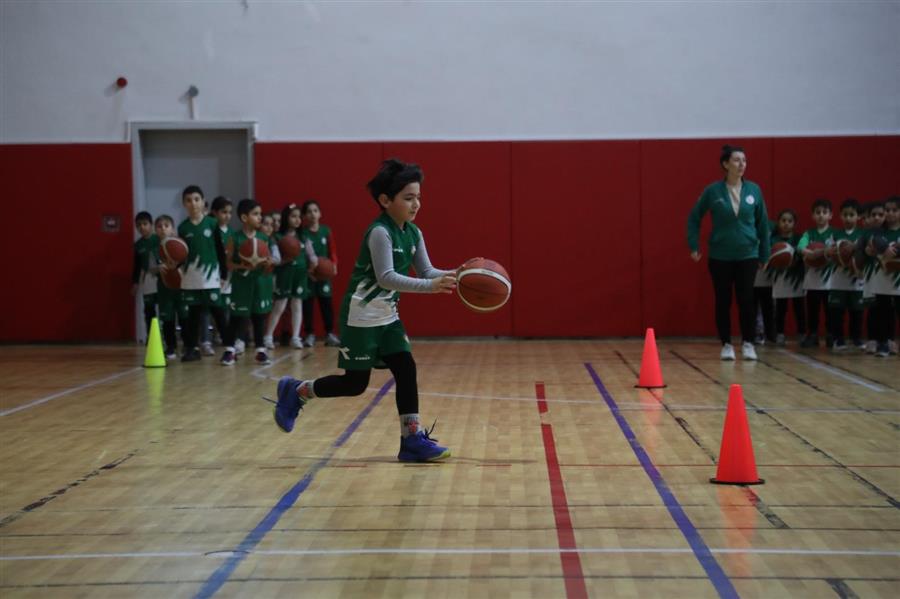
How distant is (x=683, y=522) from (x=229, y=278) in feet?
27.4

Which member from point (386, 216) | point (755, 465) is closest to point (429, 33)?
point (386, 216)

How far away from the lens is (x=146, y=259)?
13445 millimetres

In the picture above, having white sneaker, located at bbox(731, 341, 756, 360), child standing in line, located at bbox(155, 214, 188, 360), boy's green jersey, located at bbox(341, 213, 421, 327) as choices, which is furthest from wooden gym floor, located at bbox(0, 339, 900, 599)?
child standing in line, located at bbox(155, 214, 188, 360)

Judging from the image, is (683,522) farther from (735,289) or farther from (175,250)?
(175,250)

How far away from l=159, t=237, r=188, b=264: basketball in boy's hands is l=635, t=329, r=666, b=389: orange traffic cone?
4850mm

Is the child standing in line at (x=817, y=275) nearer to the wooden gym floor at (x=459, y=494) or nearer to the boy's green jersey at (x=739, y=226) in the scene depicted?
the boy's green jersey at (x=739, y=226)

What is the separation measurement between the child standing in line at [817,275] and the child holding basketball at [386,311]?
7.39 metres

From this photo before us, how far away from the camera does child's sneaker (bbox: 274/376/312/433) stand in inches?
257

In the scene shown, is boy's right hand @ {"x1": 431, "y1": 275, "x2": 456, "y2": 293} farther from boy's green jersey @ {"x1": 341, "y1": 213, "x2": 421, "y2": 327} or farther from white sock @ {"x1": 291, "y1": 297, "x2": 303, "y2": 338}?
white sock @ {"x1": 291, "y1": 297, "x2": 303, "y2": 338}

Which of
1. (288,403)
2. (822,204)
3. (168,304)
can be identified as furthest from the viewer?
(822,204)

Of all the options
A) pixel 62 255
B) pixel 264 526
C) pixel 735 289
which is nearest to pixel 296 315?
pixel 62 255

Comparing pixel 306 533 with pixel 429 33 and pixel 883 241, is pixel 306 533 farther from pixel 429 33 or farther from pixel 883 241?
pixel 429 33

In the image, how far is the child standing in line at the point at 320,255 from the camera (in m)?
13.4

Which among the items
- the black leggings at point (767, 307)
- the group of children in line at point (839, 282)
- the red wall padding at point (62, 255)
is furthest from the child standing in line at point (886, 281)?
the red wall padding at point (62, 255)
